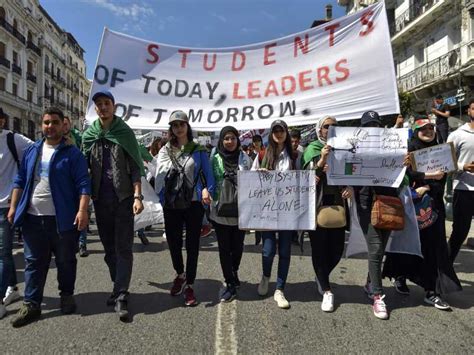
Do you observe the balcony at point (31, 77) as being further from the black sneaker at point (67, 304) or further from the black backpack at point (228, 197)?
the black backpack at point (228, 197)

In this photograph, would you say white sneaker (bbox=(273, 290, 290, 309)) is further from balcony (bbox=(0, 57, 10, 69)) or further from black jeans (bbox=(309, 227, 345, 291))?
balcony (bbox=(0, 57, 10, 69))

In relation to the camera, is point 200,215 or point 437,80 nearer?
point 200,215

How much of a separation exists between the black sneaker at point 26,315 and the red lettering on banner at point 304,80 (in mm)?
3675

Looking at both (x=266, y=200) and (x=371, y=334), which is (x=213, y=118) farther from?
(x=371, y=334)

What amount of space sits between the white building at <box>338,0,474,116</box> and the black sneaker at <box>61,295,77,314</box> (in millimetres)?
18666

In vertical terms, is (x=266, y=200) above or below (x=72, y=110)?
below

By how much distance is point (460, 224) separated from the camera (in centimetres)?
427

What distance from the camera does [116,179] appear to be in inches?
140

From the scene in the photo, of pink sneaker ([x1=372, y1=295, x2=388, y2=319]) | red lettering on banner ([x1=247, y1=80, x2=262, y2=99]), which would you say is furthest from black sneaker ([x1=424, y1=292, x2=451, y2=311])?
red lettering on banner ([x1=247, y1=80, x2=262, y2=99])

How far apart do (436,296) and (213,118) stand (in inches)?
124

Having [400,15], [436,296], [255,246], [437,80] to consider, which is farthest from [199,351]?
[400,15]

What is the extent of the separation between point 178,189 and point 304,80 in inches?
89.7

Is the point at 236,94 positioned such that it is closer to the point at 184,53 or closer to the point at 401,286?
the point at 184,53

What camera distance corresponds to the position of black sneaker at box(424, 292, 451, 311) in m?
3.59
